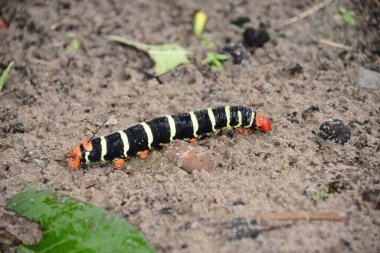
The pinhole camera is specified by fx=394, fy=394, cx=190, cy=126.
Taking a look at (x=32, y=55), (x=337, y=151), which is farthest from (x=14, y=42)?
(x=337, y=151)

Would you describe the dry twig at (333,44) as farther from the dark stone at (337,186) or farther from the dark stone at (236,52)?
the dark stone at (337,186)

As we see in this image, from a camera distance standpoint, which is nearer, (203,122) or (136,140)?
(136,140)

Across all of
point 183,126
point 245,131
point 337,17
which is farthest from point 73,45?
point 337,17

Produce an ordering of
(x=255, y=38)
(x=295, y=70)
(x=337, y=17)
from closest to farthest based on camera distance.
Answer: (x=295, y=70)
(x=255, y=38)
(x=337, y=17)

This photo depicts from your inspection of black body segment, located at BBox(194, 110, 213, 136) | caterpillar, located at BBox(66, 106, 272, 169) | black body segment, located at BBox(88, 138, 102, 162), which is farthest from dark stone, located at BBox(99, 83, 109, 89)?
black body segment, located at BBox(194, 110, 213, 136)

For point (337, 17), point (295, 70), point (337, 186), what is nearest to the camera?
point (337, 186)

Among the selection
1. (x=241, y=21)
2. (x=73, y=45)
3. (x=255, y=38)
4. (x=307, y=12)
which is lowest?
(x=73, y=45)

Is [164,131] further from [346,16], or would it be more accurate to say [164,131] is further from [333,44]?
[346,16]
